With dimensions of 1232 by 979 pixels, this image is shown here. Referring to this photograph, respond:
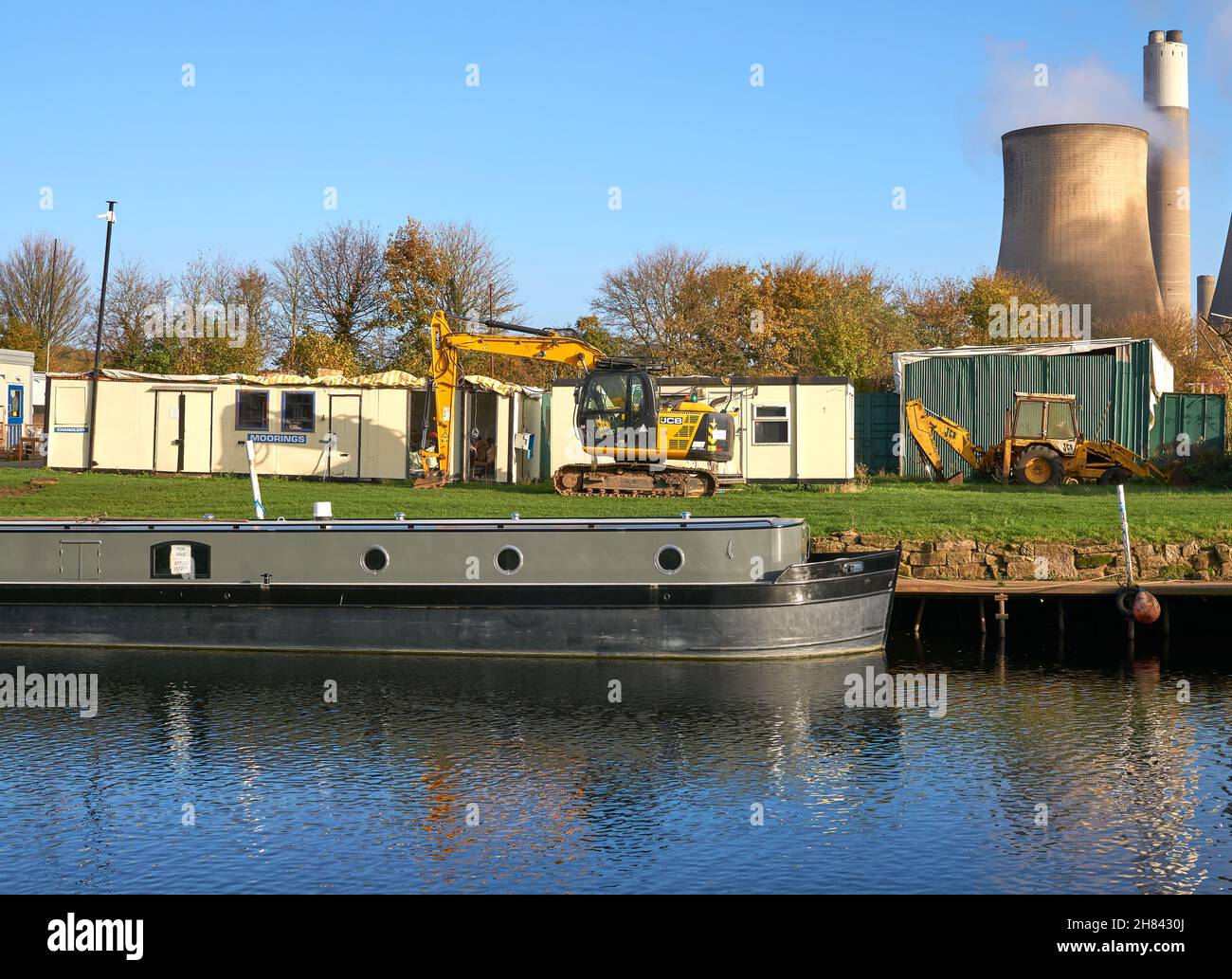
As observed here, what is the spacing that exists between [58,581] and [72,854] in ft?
32.7

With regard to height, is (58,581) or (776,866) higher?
(58,581)

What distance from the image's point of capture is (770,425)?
3472 cm

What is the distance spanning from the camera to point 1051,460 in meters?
36.2

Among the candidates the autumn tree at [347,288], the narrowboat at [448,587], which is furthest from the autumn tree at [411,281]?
the narrowboat at [448,587]

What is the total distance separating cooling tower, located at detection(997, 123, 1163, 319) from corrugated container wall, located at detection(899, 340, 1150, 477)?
1648 inches

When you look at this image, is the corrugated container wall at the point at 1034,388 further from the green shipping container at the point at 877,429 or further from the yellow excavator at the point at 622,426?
the yellow excavator at the point at 622,426

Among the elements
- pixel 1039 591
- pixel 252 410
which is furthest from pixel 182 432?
pixel 1039 591

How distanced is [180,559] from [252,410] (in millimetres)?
16571

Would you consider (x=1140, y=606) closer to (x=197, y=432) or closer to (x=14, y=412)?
(x=197, y=432)

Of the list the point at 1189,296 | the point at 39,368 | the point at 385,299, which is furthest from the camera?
the point at 1189,296

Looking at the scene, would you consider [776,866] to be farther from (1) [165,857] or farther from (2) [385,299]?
(2) [385,299]
